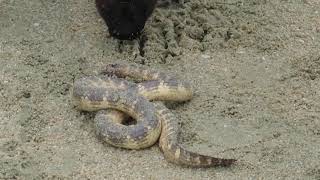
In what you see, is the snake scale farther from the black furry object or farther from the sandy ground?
the black furry object

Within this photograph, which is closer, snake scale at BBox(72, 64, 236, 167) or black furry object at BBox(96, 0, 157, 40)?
snake scale at BBox(72, 64, 236, 167)

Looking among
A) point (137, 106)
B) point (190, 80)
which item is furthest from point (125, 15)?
point (137, 106)

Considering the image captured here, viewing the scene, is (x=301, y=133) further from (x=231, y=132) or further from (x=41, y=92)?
(x=41, y=92)

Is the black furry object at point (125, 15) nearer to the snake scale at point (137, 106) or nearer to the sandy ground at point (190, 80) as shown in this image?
the sandy ground at point (190, 80)

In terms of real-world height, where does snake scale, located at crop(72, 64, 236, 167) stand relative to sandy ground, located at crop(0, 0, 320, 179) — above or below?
above

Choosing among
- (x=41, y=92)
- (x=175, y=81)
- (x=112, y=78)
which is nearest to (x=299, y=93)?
(x=175, y=81)

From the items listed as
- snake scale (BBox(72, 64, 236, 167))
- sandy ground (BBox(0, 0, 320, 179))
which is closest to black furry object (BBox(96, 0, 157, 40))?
sandy ground (BBox(0, 0, 320, 179))
